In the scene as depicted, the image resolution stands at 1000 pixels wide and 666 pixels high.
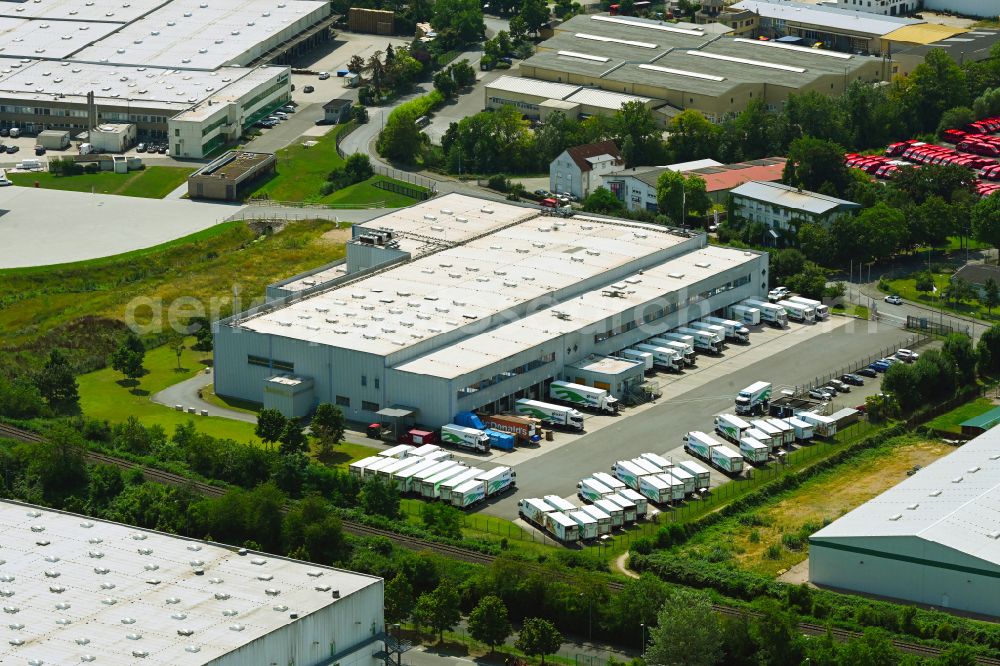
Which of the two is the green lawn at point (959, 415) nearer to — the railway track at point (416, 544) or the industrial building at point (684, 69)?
the railway track at point (416, 544)

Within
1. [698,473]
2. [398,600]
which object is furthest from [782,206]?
[398,600]

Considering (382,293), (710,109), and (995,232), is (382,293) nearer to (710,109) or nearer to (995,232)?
(995,232)

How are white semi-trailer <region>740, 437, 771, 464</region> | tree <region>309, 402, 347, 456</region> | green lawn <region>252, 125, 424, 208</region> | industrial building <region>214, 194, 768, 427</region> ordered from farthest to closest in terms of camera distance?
green lawn <region>252, 125, 424, 208</region>, industrial building <region>214, 194, 768, 427</region>, tree <region>309, 402, 347, 456</region>, white semi-trailer <region>740, 437, 771, 464</region>

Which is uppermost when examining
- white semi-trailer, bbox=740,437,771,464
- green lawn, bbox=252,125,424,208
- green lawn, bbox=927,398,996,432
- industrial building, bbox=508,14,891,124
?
industrial building, bbox=508,14,891,124

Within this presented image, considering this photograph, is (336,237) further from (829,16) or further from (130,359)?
(829,16)

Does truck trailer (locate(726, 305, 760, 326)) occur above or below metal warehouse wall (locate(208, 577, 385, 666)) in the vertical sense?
below

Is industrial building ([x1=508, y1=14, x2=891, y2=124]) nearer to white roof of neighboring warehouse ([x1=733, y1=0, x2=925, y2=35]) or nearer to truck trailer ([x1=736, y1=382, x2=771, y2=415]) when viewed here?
white roof of neighboring warehouse ([x1=733, y1=0, x2=925, y2=35])

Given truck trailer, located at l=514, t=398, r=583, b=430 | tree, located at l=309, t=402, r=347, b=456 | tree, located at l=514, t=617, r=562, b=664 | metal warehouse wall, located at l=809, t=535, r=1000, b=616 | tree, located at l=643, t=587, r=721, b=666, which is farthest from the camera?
truck trailer, located at l=514, t=398, r=583, b=430

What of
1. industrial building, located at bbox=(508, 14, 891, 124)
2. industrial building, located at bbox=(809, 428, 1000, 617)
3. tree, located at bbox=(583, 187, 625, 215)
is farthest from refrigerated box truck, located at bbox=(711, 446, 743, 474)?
industrial building, located at bbox=(508, 14, 891, 124)
